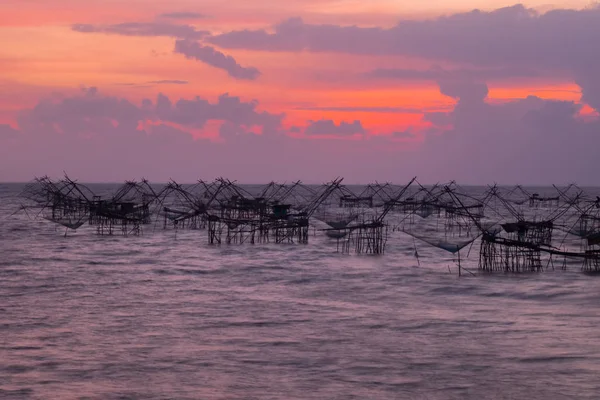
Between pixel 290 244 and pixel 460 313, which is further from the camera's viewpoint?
pixel 290 244

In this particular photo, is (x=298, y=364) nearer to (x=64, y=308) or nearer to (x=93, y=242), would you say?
(x=64, y=308)

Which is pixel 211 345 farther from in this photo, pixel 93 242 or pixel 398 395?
pixel 93 242

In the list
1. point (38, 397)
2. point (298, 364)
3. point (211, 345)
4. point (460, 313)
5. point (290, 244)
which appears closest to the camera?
point (38, 397)

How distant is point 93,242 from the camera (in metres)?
29.2

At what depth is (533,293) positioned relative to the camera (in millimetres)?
16719

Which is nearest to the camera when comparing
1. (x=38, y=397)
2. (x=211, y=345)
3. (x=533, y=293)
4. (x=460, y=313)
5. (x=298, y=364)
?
(x=38, y=397)

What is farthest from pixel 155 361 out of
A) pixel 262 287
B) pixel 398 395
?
pixel 262 287

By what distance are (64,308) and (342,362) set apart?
652 centimetres

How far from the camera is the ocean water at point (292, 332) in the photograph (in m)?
9.52

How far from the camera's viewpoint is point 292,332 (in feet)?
40.7

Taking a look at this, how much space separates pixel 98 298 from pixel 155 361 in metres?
5.57

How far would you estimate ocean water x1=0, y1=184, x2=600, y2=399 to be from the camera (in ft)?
31.2

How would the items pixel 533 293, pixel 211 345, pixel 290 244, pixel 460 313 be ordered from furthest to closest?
1. pixel 290 244
2. pixel 533 293
3. pixel 460 313
4. pixel 211 345

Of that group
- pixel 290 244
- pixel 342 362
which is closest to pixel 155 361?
pixel 342 362
